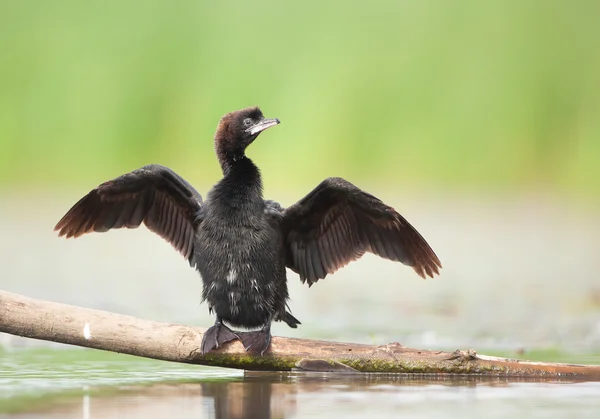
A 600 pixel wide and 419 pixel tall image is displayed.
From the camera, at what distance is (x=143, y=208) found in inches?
345

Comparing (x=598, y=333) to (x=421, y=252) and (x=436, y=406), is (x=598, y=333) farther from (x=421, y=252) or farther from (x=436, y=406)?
(x=436, y=406)

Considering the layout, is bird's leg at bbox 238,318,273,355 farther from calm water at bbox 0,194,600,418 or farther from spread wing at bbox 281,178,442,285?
spread wing at bbox 281,178,442,285

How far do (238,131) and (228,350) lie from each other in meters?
1.71

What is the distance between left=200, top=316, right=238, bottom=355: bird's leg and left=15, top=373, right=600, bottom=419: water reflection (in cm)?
25

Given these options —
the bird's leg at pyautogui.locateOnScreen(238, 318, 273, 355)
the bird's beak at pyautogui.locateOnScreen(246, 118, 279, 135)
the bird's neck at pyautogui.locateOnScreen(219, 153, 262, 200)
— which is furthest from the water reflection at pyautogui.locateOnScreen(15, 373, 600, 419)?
the bird's beak at pyautogui.locateOnScreen(246, 118, 279, 135)

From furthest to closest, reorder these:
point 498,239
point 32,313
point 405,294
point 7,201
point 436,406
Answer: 1. point 7,201
2. point 498,239
3. point 405,294
4. point 32,313
5. point 436,406

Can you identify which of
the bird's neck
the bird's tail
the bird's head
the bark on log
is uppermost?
the bird's head

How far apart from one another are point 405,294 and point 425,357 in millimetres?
4936

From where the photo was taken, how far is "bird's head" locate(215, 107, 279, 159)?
8555mm

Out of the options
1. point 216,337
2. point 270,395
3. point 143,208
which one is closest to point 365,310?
point 143,208

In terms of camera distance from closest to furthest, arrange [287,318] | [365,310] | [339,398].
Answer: [339,398], [287,318], [365,310]

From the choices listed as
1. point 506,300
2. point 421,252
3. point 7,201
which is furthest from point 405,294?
point 7,201

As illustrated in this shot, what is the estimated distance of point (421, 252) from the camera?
27.7 ft

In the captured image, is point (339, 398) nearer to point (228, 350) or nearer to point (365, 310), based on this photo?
point (228, 350)
